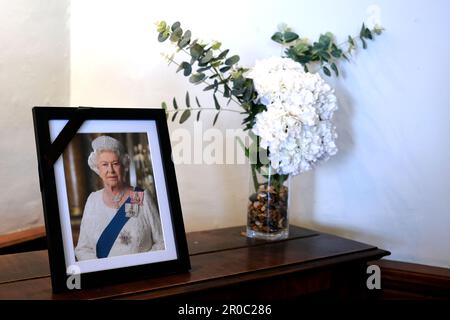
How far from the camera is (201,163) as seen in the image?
1.34m

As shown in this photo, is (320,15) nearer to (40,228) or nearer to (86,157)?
(86,157)

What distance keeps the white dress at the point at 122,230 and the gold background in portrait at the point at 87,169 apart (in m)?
0.01

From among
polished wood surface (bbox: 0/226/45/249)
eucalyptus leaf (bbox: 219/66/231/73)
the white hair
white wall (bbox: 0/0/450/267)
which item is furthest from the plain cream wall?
the white hair

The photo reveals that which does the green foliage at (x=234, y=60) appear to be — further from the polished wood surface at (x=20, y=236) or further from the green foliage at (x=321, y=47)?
the polished wood surface at (x=20, y=236)

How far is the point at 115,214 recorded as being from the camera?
32.7 inches

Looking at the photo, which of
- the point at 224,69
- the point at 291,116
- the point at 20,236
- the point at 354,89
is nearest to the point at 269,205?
the point at 291,116

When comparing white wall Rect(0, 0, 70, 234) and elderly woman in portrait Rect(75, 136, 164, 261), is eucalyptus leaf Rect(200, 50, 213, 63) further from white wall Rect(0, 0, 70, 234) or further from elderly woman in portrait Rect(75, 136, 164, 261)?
white wall Rect(0, 0, 70, 234)

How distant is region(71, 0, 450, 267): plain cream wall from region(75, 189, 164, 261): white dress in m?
0.48

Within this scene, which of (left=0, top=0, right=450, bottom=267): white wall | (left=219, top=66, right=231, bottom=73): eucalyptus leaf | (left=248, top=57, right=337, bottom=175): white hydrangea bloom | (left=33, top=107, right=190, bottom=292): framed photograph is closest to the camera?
(left=33, top=107, right=190, bottom=292): framed photograph

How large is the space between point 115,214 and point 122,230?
0.10ft

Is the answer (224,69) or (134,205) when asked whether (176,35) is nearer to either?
(224,69)

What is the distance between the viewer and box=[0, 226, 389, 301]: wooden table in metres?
0.78
